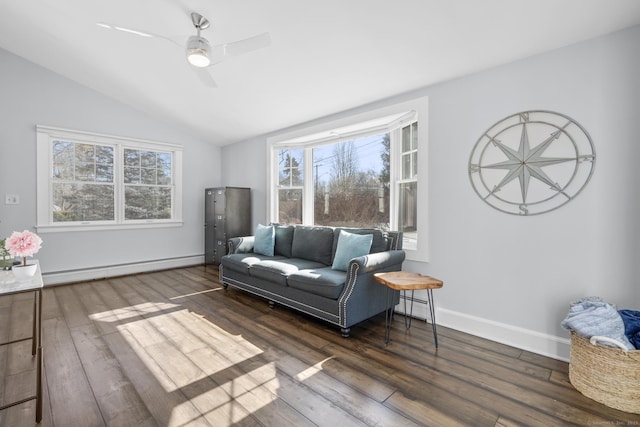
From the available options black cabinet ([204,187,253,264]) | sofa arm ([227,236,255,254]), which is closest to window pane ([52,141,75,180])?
black cabinet ([204,187,253,264])

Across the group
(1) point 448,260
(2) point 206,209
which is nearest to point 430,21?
(1) point 448,260

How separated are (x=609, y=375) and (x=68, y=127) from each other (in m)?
6.49

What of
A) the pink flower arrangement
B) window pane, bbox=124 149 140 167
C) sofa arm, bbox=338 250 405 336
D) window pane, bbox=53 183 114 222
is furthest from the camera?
window pane, bbox=124 149 140 167

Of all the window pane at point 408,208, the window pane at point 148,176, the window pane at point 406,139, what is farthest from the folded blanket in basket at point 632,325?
the window pane at point 148,176

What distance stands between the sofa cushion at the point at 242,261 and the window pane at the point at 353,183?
1.13 m

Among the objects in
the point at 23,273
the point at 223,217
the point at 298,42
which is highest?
the point at 298,42

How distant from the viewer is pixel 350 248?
3.18m

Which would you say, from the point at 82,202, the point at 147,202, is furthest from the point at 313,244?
the point at 82,202

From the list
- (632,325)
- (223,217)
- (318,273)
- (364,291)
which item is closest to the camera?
(632,325)

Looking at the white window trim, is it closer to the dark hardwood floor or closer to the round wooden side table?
the round wooden side table

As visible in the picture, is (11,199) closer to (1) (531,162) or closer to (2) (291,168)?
(2) (291,168)

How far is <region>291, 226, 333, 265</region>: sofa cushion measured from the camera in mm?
3697

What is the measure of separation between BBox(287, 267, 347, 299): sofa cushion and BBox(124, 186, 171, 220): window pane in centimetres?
352

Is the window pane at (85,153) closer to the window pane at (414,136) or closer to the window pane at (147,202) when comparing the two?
the window pane at (147,202)
